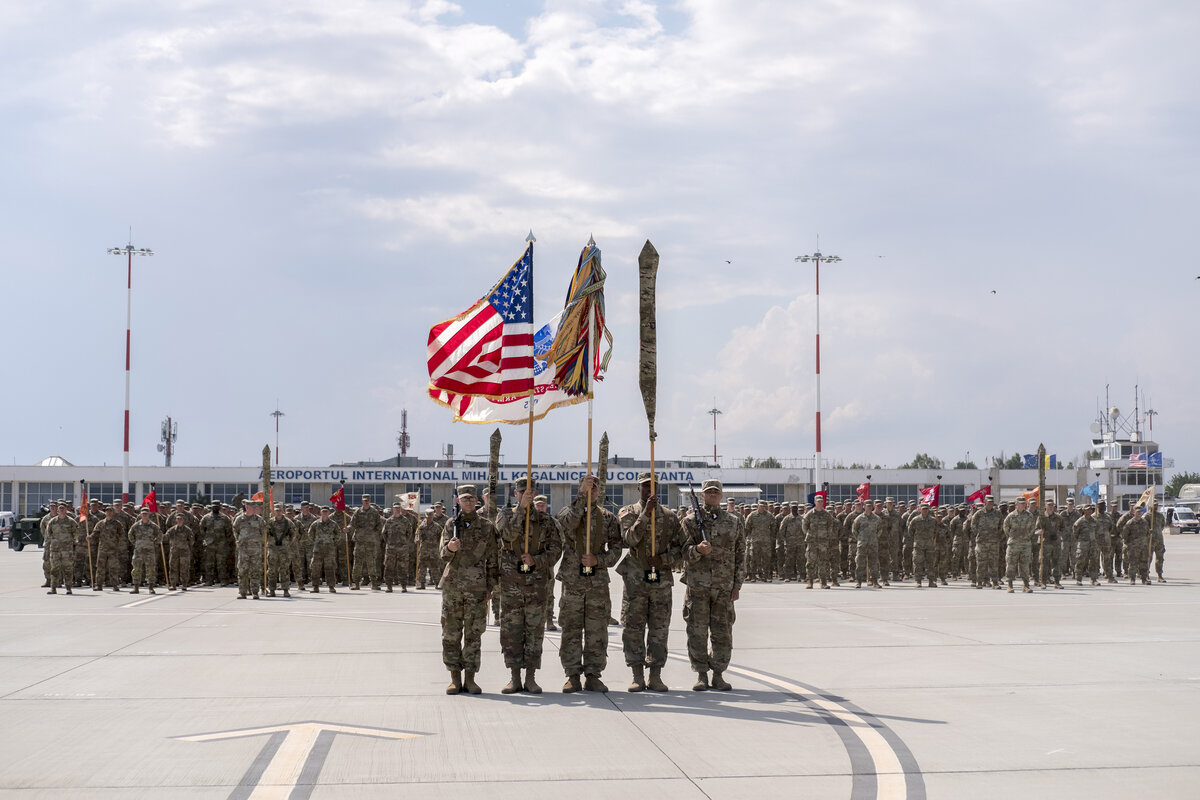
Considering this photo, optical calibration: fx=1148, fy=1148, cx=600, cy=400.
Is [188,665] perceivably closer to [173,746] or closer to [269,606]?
[173,746]

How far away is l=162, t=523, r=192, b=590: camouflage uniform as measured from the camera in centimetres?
2297

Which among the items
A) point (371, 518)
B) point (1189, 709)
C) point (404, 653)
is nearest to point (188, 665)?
point (404, 653)

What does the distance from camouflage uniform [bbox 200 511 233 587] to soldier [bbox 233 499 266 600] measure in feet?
10.3

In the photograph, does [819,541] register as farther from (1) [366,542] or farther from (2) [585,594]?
(2) [585,594]

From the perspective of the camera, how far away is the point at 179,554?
23047 millimetres

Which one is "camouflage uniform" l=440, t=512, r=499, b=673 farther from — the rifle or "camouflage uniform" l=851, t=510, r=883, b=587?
"camouflage uniform" l=851, t=510, r=883, b=587

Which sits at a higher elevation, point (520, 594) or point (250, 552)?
point (520, 594)

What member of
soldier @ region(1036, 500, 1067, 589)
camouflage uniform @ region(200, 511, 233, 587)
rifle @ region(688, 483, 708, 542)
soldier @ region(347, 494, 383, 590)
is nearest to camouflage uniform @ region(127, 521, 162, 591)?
camouflage uniform @ region(200, 511, 233, 587)

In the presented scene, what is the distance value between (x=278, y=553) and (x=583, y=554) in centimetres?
1245

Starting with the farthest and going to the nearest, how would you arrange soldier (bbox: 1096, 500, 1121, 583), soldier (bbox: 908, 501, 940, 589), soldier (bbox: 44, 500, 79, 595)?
soldier (bbox: 1096, 500, 1121, 583) → soldier (bbox: 908, 501, 940, 589) → soldier (bbox: 44, 500, 79, 595)

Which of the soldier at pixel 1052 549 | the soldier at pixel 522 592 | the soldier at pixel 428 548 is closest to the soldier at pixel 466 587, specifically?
the soldier at pixel 522 592

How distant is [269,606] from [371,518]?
462 centimetres

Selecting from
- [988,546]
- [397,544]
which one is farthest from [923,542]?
[397,544]

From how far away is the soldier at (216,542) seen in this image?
23.6 metres
